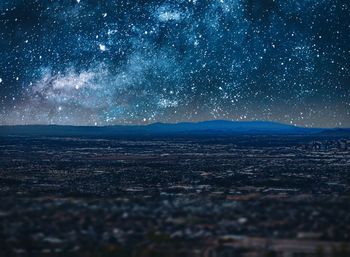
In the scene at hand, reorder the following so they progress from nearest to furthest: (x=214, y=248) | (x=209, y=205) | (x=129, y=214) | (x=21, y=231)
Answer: (x=214, y=248) < (x=21, y=231) < (x=129, y=214) < (x=209, y=205)

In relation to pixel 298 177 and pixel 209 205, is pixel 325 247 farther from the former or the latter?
pixel 298 177

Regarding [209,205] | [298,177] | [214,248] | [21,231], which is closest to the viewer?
[214,248]

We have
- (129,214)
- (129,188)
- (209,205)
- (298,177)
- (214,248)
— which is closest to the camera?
(214,248)

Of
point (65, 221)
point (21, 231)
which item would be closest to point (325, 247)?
point (65, 221)

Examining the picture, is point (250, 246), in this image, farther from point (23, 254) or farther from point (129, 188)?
point (129, 188)

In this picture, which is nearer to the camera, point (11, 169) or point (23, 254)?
point (23, 254)

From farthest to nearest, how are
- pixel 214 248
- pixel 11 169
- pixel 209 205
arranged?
1. pixel 11 169
2. pixel 209 205
3. pixel 214 248

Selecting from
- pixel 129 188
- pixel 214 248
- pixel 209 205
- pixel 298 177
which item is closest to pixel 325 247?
pixel 214 248

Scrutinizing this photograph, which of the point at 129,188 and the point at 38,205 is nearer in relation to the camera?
the point at 38,205
